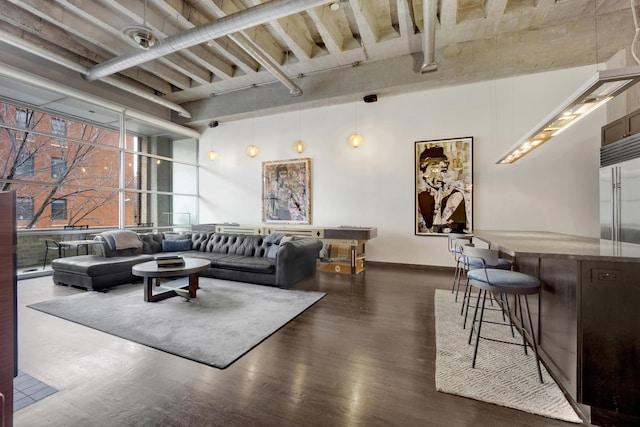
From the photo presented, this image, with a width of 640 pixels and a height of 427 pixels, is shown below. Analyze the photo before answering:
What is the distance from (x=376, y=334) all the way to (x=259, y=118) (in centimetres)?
682

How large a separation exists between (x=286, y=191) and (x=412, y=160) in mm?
3337

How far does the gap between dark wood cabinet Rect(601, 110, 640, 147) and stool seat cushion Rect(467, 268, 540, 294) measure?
3.44 m

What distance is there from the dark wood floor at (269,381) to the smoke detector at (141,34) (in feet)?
13.5

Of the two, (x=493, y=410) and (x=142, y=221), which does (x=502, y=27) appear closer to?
(x=493, y=410)

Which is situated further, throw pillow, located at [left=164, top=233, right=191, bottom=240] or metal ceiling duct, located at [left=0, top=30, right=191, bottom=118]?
throw pillow, located at [left=164, top=233, right=191, bottom=240]

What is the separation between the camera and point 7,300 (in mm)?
1062

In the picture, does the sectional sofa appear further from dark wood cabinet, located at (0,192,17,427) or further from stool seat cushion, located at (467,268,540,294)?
dark wood cabinet, located at (0,192,17,427)

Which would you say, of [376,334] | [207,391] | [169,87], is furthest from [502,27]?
[169,87]

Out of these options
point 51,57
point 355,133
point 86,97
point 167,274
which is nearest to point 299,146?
point 355,133

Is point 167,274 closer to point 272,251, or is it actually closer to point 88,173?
point 272,251

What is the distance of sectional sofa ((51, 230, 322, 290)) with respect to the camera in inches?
172

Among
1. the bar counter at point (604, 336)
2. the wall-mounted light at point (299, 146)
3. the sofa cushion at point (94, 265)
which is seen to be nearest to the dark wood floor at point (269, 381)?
the bar counter at point (604, 336)

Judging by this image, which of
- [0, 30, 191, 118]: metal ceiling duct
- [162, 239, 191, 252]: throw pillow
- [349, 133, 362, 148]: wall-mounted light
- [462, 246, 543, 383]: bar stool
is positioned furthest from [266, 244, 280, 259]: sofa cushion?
[0, 30, 191, 118]: metal ceiling duct

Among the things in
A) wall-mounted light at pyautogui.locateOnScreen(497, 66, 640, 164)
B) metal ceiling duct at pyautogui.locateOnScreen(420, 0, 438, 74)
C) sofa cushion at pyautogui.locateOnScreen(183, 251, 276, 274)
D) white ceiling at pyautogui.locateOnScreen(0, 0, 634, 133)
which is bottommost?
sofa cushion at pyautogui.locateOnScreen(183, 251, 276, 274)
